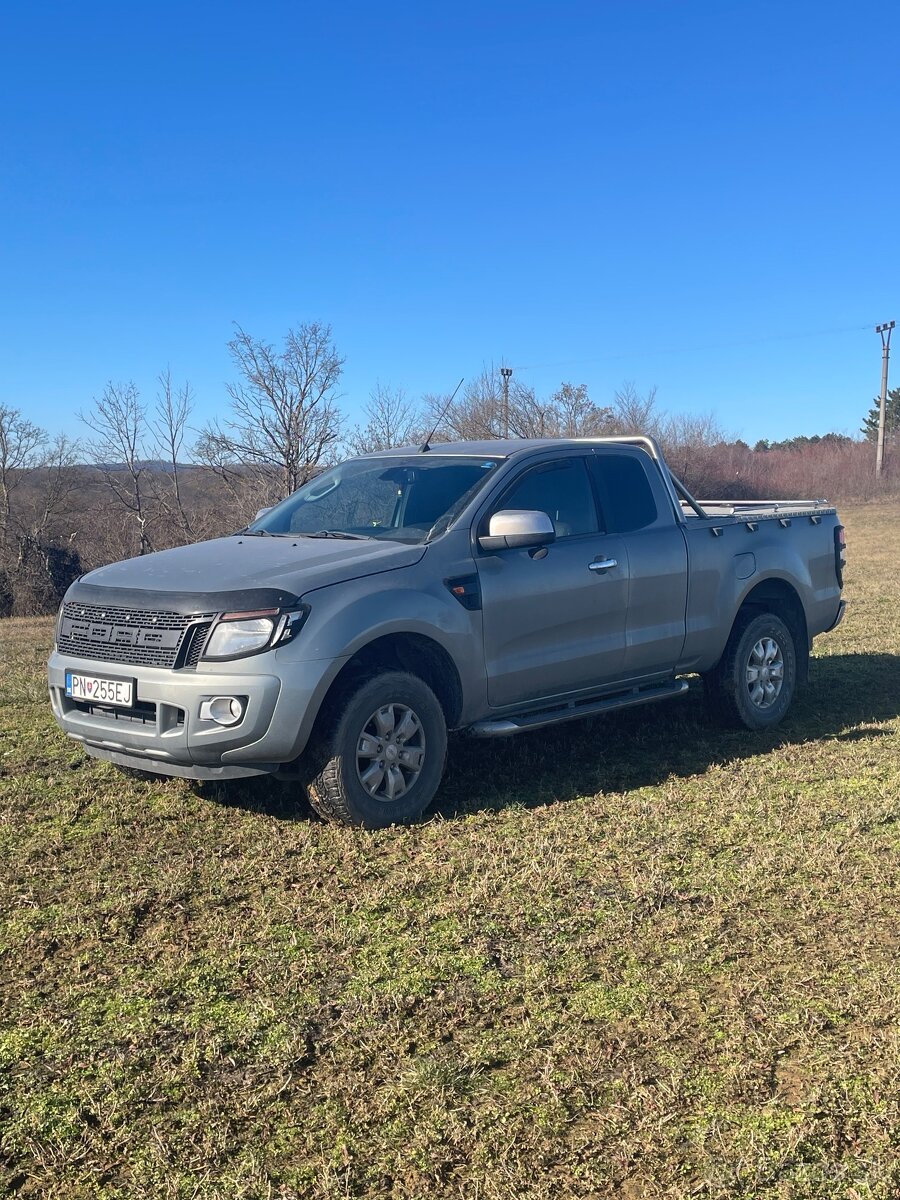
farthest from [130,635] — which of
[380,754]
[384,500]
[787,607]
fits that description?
[787,607]

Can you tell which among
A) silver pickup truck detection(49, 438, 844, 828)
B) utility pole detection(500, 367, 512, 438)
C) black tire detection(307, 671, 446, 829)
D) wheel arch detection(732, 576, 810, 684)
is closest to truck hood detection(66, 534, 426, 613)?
silver pickup truck detection(49, 438, 844, 828)

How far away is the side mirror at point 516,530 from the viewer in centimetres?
541

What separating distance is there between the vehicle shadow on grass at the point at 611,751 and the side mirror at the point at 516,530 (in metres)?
1.32

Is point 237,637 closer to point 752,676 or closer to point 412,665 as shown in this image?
point 412,665

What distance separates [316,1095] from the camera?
2.82m

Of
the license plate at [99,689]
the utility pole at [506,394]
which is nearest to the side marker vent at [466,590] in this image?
A: the license plate at [99,689]

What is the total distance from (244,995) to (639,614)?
355 cm

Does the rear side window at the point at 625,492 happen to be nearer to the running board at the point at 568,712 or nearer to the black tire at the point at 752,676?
the running board at the point at 568,712

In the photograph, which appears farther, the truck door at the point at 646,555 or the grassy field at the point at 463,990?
the truck door at the point at 646,555

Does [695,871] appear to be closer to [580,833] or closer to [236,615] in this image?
[580,833]

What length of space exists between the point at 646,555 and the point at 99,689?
3.18 m

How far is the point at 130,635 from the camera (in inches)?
193

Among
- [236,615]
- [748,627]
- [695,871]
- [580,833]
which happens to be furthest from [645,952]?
[748,627]

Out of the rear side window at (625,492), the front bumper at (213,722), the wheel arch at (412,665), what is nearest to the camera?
the front bumper at (213,722)
